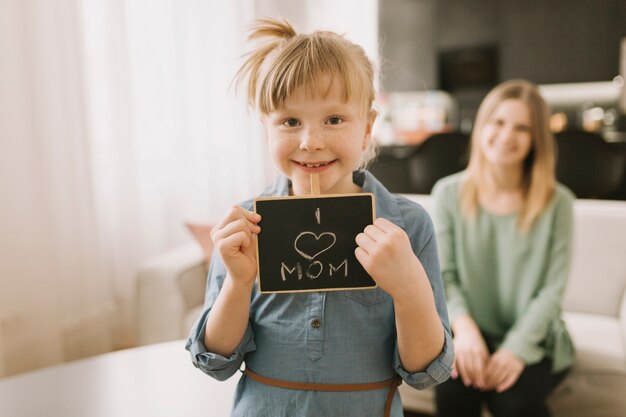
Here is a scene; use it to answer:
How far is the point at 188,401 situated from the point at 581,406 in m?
0.97

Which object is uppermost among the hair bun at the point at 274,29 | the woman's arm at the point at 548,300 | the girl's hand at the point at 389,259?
the hair bun at the point at 274,29

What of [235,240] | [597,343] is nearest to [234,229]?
[235,240]

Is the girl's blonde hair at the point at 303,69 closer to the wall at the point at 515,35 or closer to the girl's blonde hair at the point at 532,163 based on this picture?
the girl's blonde hair at the point at 532,163

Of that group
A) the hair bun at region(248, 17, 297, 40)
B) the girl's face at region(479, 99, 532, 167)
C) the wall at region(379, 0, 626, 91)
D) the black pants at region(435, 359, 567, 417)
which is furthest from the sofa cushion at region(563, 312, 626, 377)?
the wall at region(379, 0, 626, 91)

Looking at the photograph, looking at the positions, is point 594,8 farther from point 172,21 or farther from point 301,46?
point 301,46

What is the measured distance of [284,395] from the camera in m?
0.82

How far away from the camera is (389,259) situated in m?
0.71

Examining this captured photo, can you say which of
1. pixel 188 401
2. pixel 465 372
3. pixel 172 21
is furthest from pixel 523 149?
pixel 172 21

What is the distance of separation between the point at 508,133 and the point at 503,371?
68 centimetres

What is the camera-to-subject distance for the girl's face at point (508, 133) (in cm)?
166

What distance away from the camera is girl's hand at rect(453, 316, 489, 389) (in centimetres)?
146

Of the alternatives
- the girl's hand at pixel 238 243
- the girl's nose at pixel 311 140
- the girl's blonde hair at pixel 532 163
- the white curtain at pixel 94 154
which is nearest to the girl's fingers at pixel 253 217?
the girl's hand at pixel 238 243

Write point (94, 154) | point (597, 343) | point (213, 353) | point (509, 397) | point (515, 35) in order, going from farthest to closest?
point (515, 35) < point (94, 154) < point (597, 343) < point (509, 397) < point (213, 353)

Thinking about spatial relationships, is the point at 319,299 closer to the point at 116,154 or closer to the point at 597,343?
the point at 597,343
